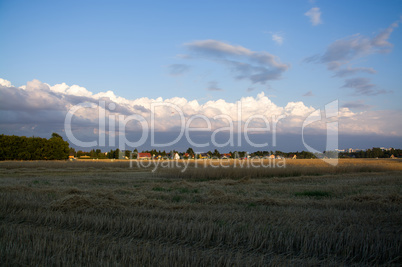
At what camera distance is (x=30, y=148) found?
68000mm

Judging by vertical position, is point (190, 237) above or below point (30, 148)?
below

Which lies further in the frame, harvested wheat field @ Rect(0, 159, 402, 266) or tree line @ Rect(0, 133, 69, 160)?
tree line @ Rect(0, 133, 69, 160)

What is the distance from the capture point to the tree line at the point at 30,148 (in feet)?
212

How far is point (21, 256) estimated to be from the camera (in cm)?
446

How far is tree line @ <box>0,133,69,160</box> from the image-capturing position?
6456 cm

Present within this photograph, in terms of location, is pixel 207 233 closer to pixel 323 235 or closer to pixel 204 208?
pixel 323 235

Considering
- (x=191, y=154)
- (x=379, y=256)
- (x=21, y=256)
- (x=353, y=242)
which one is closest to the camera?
(x=21, y=256)

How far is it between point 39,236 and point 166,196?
264 inches

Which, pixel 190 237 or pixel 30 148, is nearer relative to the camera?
pixel 190 237

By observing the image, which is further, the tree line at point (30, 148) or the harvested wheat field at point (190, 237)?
the tree line at point (30, 148)

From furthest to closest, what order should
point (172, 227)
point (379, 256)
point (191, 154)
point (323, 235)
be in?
point (191, 154)
point (172, 227)
point (323, 235)
point (379, 256)

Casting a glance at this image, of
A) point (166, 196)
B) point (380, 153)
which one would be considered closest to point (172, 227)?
point (166, 196)

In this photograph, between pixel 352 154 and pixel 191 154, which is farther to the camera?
pixel 191 154

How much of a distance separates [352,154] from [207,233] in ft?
348
